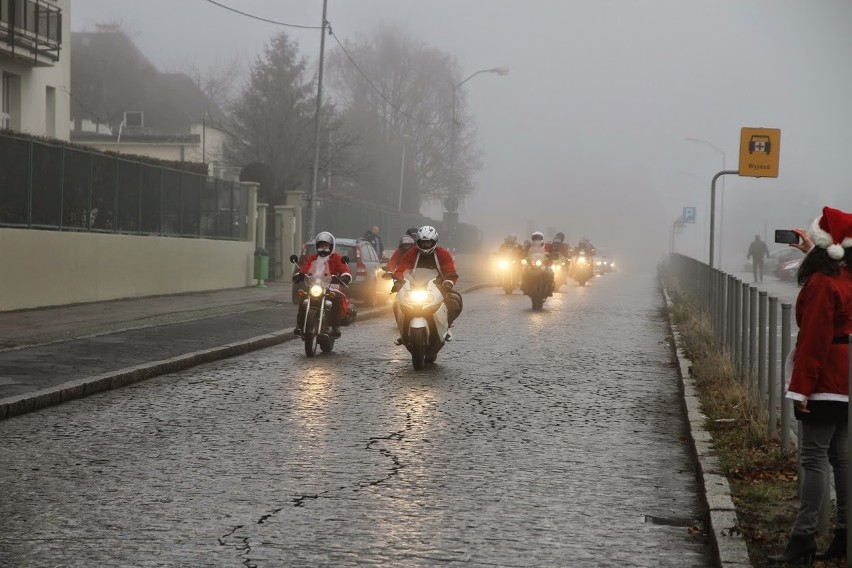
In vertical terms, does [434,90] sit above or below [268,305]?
above

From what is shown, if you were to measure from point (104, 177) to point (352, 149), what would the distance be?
1975 inches

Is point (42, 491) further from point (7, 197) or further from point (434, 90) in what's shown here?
point (434, 90)

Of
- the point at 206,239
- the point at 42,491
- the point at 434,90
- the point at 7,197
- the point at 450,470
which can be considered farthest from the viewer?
the point at 434,90

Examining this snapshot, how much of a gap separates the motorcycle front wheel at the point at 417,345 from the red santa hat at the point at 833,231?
900cm

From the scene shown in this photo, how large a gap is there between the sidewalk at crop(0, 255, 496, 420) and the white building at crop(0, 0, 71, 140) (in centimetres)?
926

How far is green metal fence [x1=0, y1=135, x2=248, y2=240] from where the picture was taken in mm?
21734

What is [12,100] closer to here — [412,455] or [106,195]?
[106,195]

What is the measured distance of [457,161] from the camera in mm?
84750

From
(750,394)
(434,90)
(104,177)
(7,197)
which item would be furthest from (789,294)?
(434,90)

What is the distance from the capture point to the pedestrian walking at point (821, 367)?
5.62m

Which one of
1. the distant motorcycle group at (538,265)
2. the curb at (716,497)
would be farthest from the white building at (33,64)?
the curb at (716,497)

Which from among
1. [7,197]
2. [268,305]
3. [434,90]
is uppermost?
[434,90]

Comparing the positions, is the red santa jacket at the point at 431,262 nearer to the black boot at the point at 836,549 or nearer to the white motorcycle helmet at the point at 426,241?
the white motorcycle helmet at the point at 426,241

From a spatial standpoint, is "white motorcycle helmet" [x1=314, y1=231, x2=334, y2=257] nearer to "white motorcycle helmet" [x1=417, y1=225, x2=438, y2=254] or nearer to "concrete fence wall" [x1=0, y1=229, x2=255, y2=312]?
"white motorcycle helmet" [x1=417, y1=225, x2=438, y2=254]
